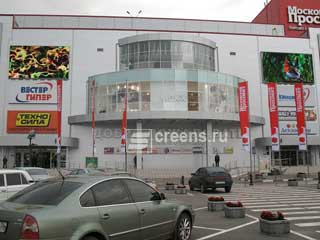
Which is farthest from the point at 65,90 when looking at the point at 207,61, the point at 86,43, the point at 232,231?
the point at 232,231

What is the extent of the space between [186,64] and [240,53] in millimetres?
10724

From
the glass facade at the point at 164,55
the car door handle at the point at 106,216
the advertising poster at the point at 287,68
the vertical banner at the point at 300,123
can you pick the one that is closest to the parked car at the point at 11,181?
the car door handle at the point at 106,216

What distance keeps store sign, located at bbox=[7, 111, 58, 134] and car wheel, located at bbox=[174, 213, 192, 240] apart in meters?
42.3

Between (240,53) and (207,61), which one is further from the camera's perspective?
(240,53)

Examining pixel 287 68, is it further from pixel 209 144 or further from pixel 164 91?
pixel 164 91

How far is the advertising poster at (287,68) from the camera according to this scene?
53188mm

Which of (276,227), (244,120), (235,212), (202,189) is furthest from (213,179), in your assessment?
(276,227)

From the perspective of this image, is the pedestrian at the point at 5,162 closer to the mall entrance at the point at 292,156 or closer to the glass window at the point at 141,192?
the mall entrance at the point at 292,156

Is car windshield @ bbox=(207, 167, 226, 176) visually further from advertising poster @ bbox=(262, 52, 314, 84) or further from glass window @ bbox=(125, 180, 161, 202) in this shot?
advertising poster @ bbox=(262, 52, 314, 84)

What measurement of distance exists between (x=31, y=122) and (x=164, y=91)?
18417 millimetres

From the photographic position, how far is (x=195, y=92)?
44.0 meters

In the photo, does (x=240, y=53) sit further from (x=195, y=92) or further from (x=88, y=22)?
(x=88, y=22)

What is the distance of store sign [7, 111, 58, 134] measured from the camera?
155 feet

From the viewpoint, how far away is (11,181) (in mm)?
11336
